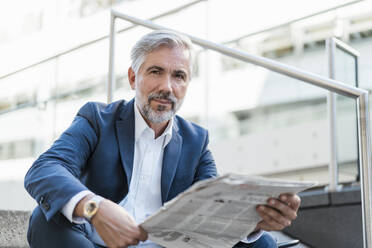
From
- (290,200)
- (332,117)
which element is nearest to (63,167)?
(290,200)

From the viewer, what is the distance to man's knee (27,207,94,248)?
137 cm

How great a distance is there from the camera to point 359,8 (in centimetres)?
371

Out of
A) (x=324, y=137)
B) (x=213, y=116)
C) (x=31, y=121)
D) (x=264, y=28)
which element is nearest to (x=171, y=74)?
(x=31, y=121)

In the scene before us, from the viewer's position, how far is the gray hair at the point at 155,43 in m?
1.67

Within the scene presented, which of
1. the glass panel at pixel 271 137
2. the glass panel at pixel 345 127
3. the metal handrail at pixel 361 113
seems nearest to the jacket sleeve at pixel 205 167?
the metal handrail at pixel 361 113

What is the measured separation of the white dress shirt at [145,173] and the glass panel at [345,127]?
1.58m

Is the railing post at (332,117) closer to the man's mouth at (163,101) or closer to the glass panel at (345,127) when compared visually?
the glass panel at (345,127)

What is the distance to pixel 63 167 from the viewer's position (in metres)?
1.44

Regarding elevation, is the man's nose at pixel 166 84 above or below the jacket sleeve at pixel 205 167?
above

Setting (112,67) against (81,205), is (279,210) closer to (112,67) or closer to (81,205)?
(81,205)

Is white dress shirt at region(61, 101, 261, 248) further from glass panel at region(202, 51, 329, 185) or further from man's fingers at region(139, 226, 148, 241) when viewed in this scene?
glass panel at region(202, 51, 329, 185)

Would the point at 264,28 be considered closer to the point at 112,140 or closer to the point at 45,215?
the point at 112,140

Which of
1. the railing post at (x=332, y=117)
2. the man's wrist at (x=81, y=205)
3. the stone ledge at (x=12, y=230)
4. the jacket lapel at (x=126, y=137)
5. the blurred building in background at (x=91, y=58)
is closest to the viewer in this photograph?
the man's wrist at (x=81, y=205)

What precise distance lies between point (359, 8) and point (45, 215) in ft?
9.51
